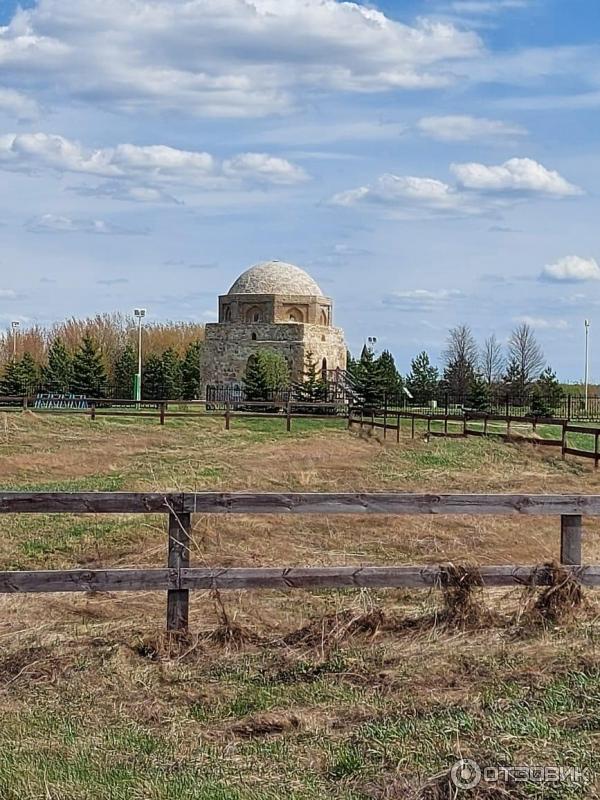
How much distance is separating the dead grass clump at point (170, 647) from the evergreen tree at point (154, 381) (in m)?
83.0

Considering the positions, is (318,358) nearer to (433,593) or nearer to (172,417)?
(172,417)

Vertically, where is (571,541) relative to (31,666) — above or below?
above

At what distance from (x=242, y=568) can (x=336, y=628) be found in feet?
2.51

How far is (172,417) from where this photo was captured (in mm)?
44438

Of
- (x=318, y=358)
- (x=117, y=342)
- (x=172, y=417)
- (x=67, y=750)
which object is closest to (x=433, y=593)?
(x=67, y=750)

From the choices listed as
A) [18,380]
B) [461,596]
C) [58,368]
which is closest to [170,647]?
[461,596]

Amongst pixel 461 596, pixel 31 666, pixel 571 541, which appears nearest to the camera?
pixel 31 666

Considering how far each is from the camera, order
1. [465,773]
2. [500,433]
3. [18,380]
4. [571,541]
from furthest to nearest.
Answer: [18,380], [500,433], [571,541], [465,773]

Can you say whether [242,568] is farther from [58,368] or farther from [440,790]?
[58,368]

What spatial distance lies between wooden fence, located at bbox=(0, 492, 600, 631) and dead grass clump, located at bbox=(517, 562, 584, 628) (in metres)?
0.04

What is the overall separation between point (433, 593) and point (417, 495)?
3.48ft

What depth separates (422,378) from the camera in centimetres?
8919

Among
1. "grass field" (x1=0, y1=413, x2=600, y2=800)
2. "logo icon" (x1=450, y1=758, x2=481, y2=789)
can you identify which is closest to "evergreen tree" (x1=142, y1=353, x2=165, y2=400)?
"grass field" (x1=0, y1=413, x2=600, y2=800)

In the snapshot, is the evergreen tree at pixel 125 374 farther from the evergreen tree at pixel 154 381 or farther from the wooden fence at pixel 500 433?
the wooden fence at pixel 500 433
